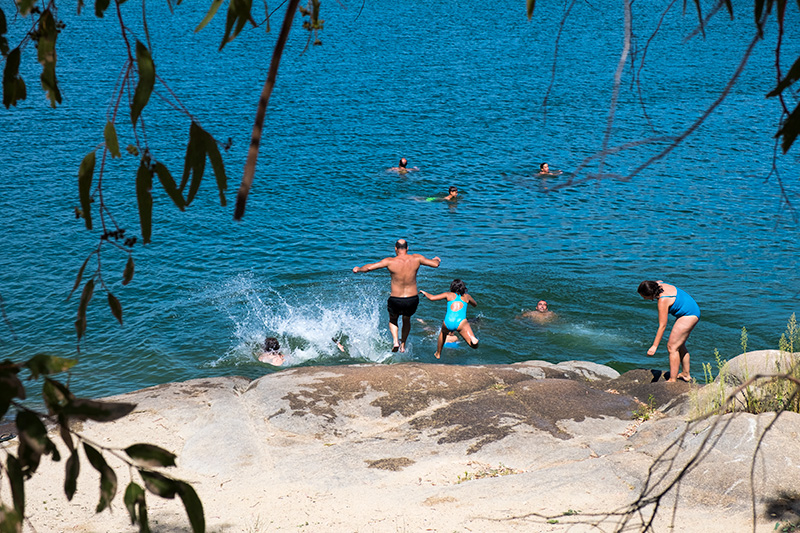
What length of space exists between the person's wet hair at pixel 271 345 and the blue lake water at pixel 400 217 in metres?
0.46

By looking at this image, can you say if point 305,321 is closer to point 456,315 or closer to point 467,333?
point 456,315

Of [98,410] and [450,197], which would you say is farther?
[450,197]

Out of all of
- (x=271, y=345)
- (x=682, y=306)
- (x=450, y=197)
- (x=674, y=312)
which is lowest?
(x=271, y=345)

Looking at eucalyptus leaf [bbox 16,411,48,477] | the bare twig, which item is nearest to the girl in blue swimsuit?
the bare twig

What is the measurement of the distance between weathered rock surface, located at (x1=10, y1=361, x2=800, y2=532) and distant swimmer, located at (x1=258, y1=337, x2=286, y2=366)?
208 cm

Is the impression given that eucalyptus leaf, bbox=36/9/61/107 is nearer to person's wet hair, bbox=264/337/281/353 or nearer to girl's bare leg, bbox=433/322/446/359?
girl's bare leg, bbox=433/322/446/359

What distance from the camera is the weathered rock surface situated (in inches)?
269

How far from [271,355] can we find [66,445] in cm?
1144

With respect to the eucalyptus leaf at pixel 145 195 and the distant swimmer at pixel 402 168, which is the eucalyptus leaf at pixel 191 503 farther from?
the distant swimmer at pixel 402 168

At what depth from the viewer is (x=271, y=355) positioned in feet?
45.1

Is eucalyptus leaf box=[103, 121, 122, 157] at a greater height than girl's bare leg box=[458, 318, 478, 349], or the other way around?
eucalyptus leaf box=[103, 121, 122, 157]

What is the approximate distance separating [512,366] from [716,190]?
13.8 m

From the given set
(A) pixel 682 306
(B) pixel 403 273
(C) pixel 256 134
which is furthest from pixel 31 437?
(B) pixel 403 273

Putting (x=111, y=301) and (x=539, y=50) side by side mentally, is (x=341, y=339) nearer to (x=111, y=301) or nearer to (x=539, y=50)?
(x=111, y=301)
